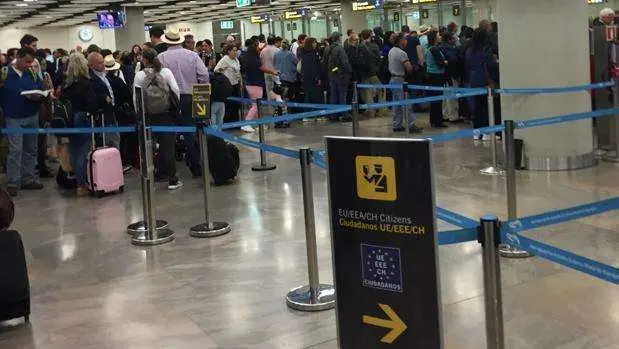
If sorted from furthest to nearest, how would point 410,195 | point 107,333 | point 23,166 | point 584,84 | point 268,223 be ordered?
point 23,166, point 584,84, point 268,223, point 107,333, point 410,195

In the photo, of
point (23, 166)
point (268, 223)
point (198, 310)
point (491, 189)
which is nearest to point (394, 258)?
point (198, 310)

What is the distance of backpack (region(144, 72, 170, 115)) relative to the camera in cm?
854

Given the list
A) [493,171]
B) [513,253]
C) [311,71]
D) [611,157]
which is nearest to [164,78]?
[493,171]

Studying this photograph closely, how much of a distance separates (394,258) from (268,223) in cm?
423

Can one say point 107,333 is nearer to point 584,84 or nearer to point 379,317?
point 379,317

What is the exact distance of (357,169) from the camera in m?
3.03

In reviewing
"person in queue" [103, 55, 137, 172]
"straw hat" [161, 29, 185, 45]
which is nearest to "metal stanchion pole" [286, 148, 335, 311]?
"straw hat" [161, 29, 185, 45]

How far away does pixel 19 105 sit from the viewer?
29.7 ft

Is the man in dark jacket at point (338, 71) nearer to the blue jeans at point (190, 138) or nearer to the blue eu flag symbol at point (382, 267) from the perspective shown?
the blue jeans at point (190, 138)

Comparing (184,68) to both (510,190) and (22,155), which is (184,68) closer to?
(22,155)

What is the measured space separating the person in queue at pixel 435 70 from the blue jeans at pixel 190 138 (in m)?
4.74

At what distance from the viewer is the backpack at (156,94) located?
28.0 feet

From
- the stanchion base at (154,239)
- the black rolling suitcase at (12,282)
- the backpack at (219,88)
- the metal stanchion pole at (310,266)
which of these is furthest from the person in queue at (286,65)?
the black rolling suitcase at (12,282)

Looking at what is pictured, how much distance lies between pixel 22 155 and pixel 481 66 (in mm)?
6448
